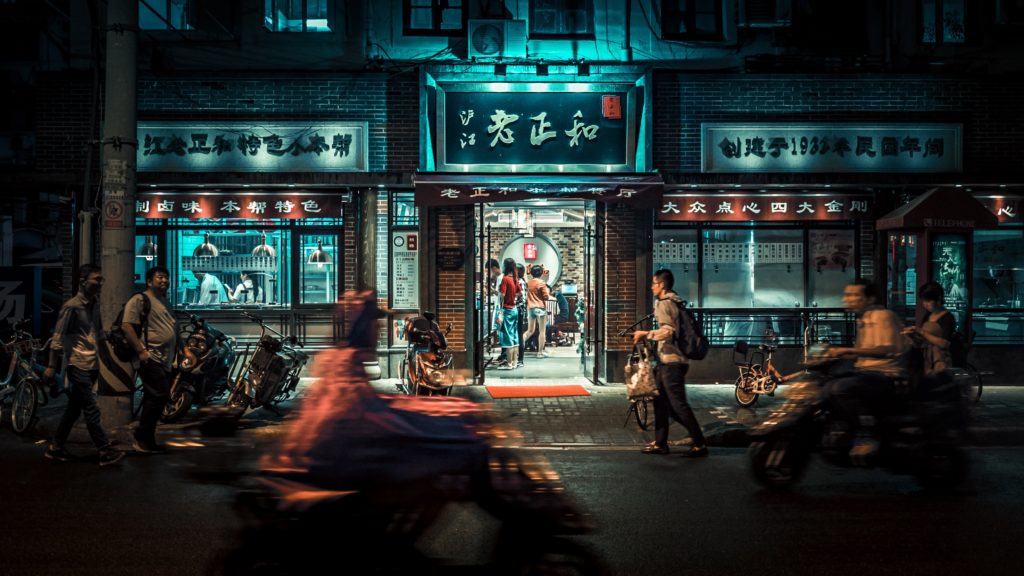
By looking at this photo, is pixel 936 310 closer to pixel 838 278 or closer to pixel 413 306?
pixel 838 278

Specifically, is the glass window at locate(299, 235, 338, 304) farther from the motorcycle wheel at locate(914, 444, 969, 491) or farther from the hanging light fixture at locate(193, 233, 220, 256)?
the motorcycle wheel at locate(914, 444, 969, 491)

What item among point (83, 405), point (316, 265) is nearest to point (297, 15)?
point (316, 265)

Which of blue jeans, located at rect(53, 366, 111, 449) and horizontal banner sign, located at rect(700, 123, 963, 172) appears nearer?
blue jeans, located at rect(53, 366, 111, 449)

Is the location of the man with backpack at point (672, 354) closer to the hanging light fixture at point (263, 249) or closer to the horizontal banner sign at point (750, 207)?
the horizontal banner sign at point (750, 207)

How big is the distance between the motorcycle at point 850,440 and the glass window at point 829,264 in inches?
271

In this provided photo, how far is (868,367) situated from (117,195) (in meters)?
8.76

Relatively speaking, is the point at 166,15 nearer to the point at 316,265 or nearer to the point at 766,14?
the point at 316,265

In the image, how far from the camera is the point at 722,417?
10.6m

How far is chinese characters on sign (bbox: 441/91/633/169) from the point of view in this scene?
44.8 feet

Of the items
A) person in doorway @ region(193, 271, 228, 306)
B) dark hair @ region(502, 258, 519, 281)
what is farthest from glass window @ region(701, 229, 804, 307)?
person in doorway @ region(193, 271, 228, 306)

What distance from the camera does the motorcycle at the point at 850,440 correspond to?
277 inches

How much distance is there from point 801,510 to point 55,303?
1253 cm

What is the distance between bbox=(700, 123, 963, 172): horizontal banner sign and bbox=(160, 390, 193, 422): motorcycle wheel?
8.94 metres

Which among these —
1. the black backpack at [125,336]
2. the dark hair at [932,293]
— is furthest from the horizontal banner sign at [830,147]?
the black backpack at [125,336]
